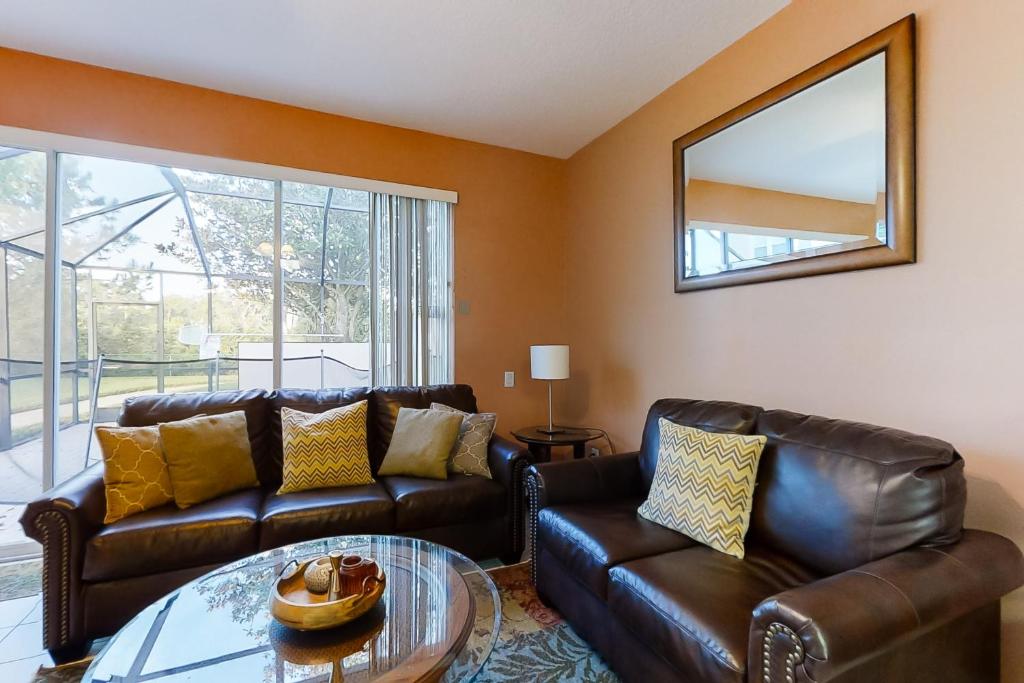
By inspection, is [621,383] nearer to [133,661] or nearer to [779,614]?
[779,614]

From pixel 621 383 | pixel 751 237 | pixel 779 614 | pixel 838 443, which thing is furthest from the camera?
pixel 621 383

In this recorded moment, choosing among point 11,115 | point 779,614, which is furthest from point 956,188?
point 11,115

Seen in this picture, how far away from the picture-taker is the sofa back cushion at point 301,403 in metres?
2.49

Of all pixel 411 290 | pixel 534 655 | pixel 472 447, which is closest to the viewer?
pixel 534 655

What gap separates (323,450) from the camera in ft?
7.64

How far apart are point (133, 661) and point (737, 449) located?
1.92m

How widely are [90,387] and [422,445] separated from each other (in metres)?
2.00

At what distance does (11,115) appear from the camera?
240 cm

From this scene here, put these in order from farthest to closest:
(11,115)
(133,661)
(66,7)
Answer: (11,115), (66,7), (133,661)

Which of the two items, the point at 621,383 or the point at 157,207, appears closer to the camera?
the point at 157,207

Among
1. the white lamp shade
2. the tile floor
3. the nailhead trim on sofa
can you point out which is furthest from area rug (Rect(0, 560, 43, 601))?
the nailhead trim on sofa

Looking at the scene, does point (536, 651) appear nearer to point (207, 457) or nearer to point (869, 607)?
point (869, 607)

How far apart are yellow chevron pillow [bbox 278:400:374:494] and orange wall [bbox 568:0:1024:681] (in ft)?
5.82

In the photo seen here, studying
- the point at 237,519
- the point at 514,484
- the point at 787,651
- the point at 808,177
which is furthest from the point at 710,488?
the point at 237,519
